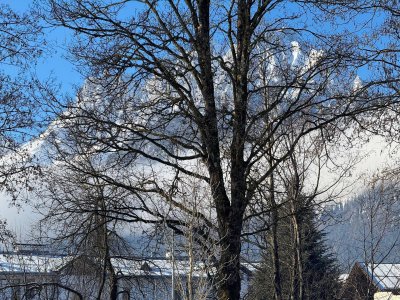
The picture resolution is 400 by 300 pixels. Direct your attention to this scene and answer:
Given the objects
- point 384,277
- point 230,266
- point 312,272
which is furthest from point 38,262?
point 230,266

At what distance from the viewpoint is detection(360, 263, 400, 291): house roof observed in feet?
89.6

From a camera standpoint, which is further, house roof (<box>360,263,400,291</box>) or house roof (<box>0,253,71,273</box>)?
house roof (<box>0,253,71,273</box>)

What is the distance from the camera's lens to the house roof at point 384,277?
27.3 m

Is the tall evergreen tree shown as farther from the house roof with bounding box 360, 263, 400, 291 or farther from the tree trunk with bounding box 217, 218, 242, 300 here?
the tree trunk with bounding box 217, 218, 242, 300

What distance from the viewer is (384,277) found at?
86.0 feet

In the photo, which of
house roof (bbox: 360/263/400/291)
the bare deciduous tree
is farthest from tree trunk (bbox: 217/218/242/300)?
house roof (bbox: 360/263/400/291)

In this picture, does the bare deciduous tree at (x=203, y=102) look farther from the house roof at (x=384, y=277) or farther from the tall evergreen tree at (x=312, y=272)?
the tall evergreen tree at (x=312, y=272)

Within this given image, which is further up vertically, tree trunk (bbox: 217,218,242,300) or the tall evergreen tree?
the tall evergreen tree

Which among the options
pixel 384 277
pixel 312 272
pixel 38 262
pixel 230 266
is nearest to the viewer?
pixel 230 266

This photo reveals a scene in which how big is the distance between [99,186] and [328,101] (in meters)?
4.63

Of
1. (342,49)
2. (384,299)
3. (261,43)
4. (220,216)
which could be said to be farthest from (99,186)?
(384,299)

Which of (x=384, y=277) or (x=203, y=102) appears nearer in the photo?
(x=203, y=102)

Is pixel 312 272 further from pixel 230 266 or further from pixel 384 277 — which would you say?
pixel 230 266

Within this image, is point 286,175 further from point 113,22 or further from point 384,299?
point 113,22
